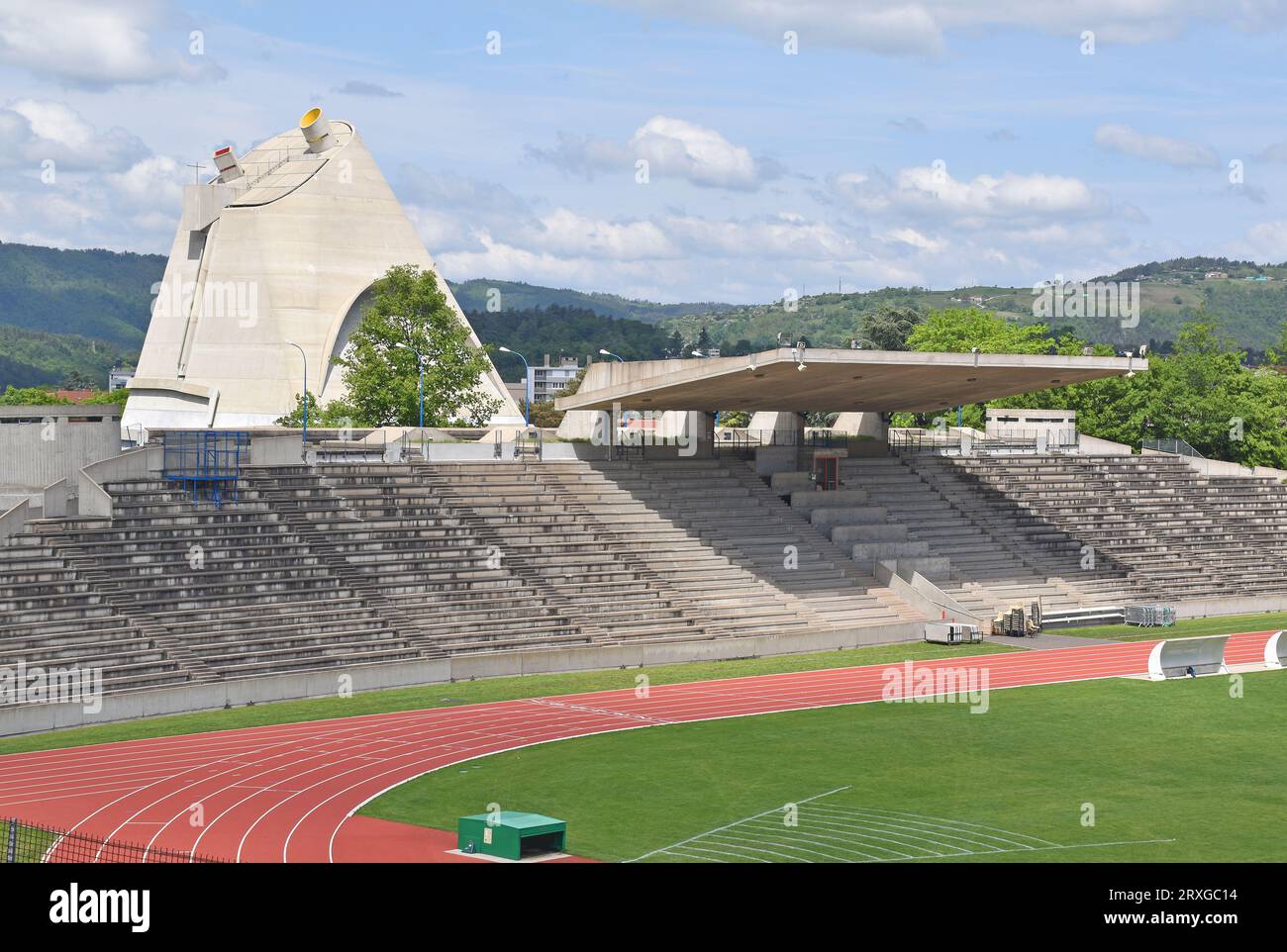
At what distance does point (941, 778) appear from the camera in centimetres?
2558

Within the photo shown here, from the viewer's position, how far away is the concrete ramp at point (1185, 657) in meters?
36.8

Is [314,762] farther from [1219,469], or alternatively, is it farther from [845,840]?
[1219,469]

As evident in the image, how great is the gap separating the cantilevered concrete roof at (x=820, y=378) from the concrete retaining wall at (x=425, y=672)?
750 cm

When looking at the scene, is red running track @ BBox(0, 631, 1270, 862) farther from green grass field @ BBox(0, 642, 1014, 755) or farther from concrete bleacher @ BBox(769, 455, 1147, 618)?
concrete bleacher @ BBox(769, 455, 1147, 618)

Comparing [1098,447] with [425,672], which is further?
[1098,447]

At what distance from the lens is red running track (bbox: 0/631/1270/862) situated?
2188 centimetres

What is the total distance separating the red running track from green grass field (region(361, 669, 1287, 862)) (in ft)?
3.60


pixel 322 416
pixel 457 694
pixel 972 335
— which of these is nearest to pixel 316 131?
pixel 322 416

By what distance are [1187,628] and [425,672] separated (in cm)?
2516

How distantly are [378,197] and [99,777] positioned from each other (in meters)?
Answer: 65.4

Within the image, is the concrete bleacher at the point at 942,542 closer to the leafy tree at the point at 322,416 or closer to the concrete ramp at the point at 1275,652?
the concrete ramp at the point at 1275,652

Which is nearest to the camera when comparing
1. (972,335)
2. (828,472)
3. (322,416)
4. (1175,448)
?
(828,472)

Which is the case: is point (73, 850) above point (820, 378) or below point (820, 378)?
below

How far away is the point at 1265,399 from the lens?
78.9 m
